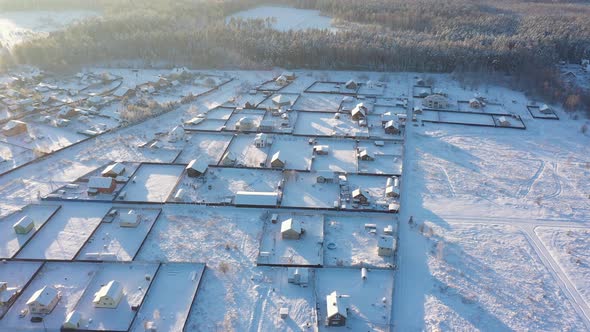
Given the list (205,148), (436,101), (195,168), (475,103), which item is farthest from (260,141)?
(475,103)

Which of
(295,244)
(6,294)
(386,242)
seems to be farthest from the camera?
(295,244)

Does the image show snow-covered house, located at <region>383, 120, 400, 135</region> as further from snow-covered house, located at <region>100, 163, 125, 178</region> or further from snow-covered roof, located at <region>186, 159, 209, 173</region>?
snow-covered house, located at <region>100, 163, 125, 178</region>

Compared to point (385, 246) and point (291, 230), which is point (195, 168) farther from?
point (385, 246)

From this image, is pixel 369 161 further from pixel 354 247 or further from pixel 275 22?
pixel 275 22

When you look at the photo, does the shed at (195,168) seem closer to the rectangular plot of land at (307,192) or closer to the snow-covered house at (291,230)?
the rectangular plot of land at (307,192)

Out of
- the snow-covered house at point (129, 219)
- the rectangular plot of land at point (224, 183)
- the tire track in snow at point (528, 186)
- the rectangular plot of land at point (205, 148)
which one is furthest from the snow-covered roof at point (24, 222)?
the tire track in snow at point (528, 186)
